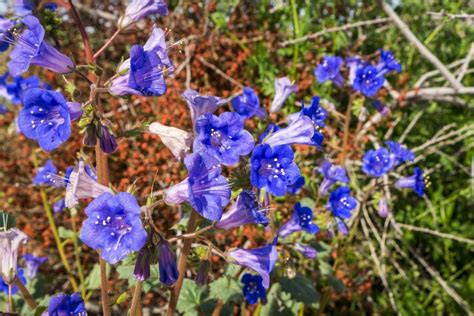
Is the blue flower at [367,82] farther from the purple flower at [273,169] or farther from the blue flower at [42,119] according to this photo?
the blue flower at [42,119]

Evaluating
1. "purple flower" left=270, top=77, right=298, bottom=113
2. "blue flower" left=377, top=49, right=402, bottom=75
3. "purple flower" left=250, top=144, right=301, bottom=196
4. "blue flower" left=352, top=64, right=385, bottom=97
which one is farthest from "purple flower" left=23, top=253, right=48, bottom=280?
"blue flower" left=377, top=49, right=402, bottom=75

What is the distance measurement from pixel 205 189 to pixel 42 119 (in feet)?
1.90

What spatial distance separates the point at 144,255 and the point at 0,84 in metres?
2.34

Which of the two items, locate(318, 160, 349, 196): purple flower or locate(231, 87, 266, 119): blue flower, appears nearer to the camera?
locate(231, 87, 266, 119): blue flower

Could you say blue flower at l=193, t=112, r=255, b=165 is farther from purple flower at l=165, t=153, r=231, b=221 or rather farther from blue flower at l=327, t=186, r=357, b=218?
blue flower at l=327, t=186, r=357, b=218

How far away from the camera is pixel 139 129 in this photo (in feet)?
5.79

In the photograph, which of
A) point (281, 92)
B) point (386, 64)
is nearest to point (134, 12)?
point (281, 92)

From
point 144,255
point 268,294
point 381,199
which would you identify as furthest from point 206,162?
point 381,199

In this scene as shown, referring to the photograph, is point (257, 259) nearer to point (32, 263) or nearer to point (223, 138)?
point (223, 138)

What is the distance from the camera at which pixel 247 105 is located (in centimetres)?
258

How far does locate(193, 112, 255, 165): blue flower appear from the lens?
63.3 inches

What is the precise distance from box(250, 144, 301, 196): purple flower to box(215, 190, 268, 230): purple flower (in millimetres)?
51

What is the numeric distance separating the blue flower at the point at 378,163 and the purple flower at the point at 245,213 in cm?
130

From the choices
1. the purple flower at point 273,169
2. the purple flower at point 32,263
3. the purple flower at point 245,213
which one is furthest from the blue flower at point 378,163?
the purple flower at point 32,263
